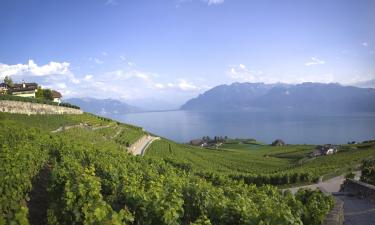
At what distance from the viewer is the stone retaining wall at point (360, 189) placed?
1990cm

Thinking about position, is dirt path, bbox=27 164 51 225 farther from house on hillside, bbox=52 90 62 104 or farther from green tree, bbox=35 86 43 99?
house on hillside, bbox=52 90 62 104

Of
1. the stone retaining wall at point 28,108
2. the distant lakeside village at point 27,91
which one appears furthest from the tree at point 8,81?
the stone retaining wall at point 28,108

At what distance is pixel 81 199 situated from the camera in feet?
36.5

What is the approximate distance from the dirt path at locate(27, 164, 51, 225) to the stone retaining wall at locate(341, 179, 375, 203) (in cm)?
1759

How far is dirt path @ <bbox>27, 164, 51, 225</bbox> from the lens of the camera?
13.0 m

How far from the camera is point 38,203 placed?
14820 mm

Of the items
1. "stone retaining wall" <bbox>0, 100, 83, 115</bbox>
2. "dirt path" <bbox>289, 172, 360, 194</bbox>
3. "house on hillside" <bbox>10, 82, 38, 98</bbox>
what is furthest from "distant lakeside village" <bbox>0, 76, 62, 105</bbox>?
"dirt path" <bbox>289, 172, 360, 194</bbox>

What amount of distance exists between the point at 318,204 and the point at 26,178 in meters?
12.0

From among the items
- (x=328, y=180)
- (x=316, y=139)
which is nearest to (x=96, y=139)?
(x=328, y=180)

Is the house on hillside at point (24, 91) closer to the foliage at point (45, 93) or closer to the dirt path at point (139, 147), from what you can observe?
the foliage at point (45, 93)

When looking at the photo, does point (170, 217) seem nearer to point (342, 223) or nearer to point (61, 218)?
point (61, 218)

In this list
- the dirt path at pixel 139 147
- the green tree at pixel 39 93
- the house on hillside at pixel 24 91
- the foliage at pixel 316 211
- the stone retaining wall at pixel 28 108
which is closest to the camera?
the foliage at pixel 316 211

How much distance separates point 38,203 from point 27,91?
261ft

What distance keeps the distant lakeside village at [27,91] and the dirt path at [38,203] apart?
231 feet
